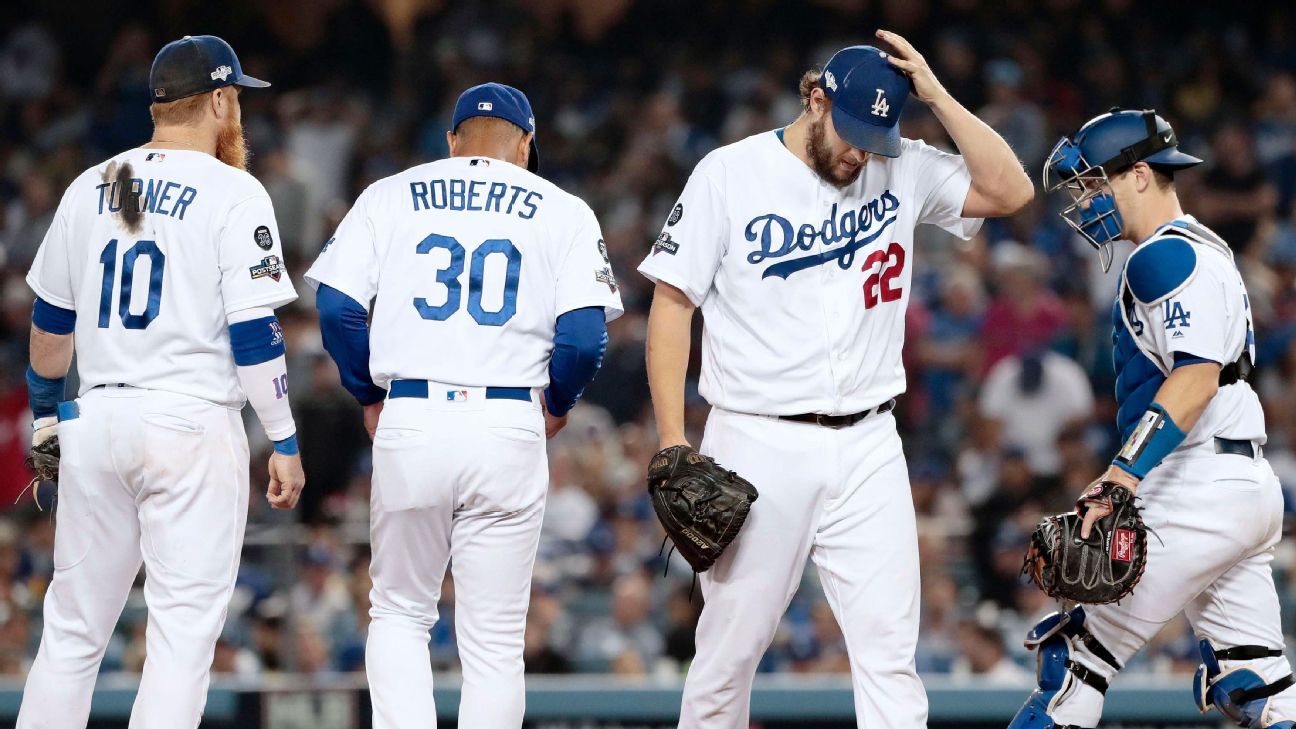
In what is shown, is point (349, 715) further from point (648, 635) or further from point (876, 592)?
point (876, 592)

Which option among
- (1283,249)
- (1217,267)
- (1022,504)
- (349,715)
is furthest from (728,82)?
(1217,267)

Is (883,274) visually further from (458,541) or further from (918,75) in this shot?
(458,541)

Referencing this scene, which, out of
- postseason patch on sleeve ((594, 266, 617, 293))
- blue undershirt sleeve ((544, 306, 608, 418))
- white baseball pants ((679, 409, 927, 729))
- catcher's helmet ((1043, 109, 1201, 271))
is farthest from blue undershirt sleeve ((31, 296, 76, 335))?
catcher's helmet ((1043, 109, 1201, 271))

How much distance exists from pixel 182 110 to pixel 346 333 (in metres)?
0.81

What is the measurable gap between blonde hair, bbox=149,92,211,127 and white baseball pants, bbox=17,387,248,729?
819mm

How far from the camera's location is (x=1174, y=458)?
187 inches

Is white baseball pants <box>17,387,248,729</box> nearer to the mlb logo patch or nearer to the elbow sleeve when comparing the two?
the elbow sleeve

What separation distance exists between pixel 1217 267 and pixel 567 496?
5.28 meters

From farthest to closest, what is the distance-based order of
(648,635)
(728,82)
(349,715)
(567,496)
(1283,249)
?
(728,82) → (1283,249) → (567,496) → (648,635) → (349,715)

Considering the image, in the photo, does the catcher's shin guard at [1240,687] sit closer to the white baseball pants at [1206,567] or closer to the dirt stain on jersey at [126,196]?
the white baseball pants at [1206,567]

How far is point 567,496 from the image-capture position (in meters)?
9.30

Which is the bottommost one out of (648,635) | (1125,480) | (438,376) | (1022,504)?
(648,635)

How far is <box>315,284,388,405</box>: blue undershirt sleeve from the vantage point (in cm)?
466

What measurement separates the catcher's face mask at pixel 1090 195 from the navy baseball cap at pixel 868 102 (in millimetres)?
628
